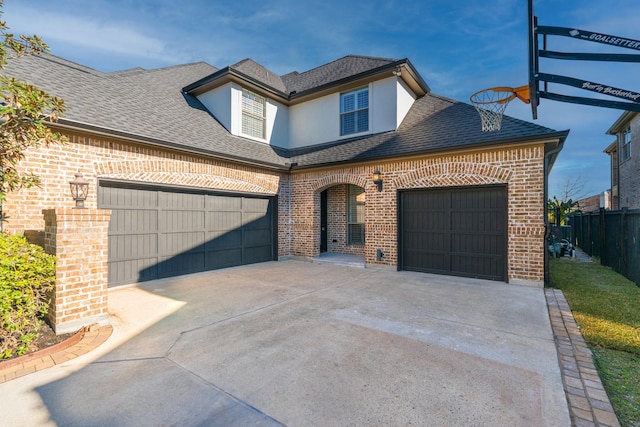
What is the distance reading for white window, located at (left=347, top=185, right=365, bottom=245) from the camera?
10727 mm

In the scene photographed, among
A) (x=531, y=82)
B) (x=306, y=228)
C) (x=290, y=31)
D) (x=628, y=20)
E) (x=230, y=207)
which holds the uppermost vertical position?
(x=290, y=31)

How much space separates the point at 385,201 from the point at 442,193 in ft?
5.07

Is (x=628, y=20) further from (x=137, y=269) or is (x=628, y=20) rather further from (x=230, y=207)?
(x=137, y=269)

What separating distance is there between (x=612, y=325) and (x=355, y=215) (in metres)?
7.45

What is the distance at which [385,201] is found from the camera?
8.35 meters

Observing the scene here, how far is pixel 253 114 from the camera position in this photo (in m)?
10.3

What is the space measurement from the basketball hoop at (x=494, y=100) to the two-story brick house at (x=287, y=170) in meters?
0.32

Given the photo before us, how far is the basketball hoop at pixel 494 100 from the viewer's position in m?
4.85

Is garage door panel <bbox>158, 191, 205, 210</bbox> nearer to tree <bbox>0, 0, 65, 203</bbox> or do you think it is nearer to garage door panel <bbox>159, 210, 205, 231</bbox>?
garage door panel <bbox>159, 210, 205, 231</bbox>

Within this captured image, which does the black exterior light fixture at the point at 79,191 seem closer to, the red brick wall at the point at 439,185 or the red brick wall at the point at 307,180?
the red brick wall at the point at 307,180

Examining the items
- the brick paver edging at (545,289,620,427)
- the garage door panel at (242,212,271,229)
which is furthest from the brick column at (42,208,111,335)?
the brick paver edging at (545,289,620,427)

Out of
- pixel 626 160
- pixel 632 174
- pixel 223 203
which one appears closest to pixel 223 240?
pixel 223 203

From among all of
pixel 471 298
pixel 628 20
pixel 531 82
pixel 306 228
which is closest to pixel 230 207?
pixel 306 228

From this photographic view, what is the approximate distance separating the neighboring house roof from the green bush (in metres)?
2.98
